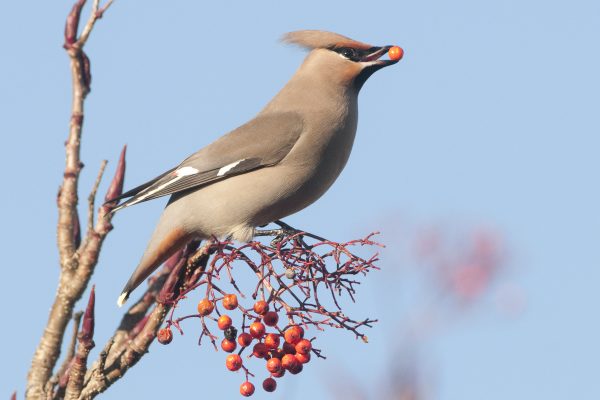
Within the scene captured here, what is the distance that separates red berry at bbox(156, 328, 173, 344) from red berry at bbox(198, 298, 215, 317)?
3.9 inches

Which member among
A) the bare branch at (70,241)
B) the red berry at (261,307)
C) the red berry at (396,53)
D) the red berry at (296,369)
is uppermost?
the red berry at (396,53)

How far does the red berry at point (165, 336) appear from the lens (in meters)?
2.50

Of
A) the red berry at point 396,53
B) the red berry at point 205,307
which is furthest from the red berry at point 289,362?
the red berry at point 396,53

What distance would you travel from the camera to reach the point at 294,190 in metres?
3.76

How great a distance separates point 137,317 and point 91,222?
615mm

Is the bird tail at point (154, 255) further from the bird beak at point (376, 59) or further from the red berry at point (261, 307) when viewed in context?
the bird beak at point (376, 59)

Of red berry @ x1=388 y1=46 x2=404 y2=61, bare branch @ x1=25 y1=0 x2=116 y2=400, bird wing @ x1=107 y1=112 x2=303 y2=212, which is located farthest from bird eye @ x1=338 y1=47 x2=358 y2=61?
bare branch @ x1=25 y1=0 x2=116 y2=400

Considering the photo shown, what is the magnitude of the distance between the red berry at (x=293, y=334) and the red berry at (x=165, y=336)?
32cm

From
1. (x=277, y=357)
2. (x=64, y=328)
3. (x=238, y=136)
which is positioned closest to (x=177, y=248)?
(x=238, y=136)

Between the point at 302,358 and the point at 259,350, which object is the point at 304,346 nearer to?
the point at 302,358

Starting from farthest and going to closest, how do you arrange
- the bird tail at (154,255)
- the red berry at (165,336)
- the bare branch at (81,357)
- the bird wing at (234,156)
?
1. the bird wing at (234,156)
2. the bird tail at (154,255)
3. the red berry at (165,336)
4. the bare branch at (81,357)

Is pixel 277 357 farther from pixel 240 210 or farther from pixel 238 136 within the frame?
pixel 238 136

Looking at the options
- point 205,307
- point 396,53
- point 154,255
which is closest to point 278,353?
point 205,307

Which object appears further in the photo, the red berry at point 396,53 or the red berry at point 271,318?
the red berry at point 396,53
